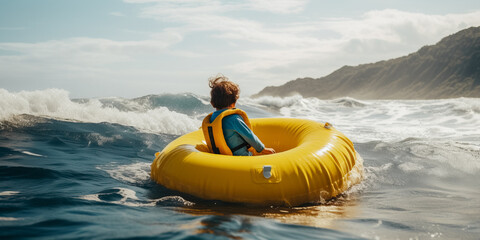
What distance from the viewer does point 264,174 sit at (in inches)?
134

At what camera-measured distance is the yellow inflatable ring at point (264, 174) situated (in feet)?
11.2

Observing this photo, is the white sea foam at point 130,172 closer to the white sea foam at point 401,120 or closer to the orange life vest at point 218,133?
the orange life vest at point 218,133

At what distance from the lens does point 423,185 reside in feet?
15.6

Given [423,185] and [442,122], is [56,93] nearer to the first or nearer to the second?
[423,185]

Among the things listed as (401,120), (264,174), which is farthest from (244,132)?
(401,120)

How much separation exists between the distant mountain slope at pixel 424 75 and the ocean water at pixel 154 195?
68.3 meters

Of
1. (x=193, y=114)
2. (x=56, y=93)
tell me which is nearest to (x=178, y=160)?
(x=56, y=93)

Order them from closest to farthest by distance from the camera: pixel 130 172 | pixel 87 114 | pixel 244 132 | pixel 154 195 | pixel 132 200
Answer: pixel 132 200
pixel 154 195
pixel 244 132
pixel 130 172
pixel 87 114

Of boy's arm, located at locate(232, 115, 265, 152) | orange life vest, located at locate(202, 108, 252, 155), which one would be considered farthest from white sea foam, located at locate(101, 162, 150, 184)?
boy's arm, located at locate(232, 115, 265, 152)

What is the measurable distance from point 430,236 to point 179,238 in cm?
169

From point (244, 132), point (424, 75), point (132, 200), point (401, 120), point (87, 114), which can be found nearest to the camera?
point (132, 200)

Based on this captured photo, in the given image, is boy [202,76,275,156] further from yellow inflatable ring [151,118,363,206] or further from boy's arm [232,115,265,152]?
yellow inflatable ring [151,118,363,206]

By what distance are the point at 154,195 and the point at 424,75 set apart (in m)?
86.0

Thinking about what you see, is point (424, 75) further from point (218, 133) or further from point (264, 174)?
point (264, 174)
